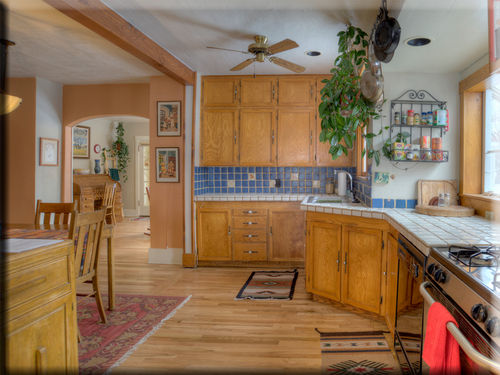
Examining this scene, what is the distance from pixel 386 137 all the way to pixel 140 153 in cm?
750

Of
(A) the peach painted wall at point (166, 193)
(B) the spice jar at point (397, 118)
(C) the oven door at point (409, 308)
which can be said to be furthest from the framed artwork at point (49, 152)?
(C) the oven door at point (409, 308)

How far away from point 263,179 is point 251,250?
3.54 ft

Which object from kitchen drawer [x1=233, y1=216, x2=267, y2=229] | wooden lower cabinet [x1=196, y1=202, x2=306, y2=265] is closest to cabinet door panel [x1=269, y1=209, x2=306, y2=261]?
wooden lower cabinet [x1=196, y1=202, x2=306, y2=265]

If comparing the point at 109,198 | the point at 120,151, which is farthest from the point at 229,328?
the point at 120,151

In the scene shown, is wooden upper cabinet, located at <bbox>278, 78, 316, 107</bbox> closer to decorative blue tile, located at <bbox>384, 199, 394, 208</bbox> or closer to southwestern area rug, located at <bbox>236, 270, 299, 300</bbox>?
decorative blue tile, located at <bbox>384, 199, 394, 208</bbox>

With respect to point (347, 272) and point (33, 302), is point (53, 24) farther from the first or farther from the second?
point (347, 272)

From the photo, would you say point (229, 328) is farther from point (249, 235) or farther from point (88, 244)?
point (249, 235)

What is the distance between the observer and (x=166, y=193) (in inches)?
184

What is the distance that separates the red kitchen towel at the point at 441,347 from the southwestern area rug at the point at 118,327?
183cm

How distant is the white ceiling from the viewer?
7.06ft

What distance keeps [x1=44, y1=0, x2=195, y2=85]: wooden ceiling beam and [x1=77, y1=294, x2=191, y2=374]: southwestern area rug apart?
230cm

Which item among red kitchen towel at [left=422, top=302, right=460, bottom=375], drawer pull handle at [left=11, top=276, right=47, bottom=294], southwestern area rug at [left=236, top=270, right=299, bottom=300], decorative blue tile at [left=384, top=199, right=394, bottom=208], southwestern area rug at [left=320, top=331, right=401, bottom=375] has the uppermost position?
decorative blue tile at [left=384, top=199, right=394, bottom=208]

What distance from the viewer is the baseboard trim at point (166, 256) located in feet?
15.2

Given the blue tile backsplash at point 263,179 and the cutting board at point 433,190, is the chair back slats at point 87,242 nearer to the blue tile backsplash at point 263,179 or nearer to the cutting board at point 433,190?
the blue tile backsplash at point 263,179
